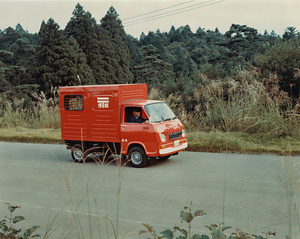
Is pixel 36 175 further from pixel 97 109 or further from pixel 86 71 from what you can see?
pixel 86 71

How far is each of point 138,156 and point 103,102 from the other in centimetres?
175

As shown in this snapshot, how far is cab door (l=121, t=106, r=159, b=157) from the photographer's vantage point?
30.9 feet

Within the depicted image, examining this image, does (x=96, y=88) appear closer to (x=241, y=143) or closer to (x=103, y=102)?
(x=103, y=102)

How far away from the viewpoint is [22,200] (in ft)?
22.8

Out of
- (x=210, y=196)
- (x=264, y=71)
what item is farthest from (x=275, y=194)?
(x=264, y=71)

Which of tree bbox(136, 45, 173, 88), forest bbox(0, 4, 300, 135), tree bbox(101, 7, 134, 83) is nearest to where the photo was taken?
forest bbox(0, 4, 300, 135)

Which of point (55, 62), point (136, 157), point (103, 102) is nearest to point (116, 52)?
point (55, 62)

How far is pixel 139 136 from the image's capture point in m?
9.59

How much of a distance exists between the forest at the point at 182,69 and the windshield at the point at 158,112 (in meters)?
1.93

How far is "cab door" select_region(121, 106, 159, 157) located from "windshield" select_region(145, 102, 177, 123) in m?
0.16

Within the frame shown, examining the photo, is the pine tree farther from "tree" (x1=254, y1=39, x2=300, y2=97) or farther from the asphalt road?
the asphalt road

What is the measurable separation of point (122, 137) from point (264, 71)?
12.3 meters

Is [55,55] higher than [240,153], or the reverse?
[55,55]

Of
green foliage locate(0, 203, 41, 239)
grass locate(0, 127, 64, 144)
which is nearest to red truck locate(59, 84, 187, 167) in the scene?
grass locate(0, 127, 64, 144)
